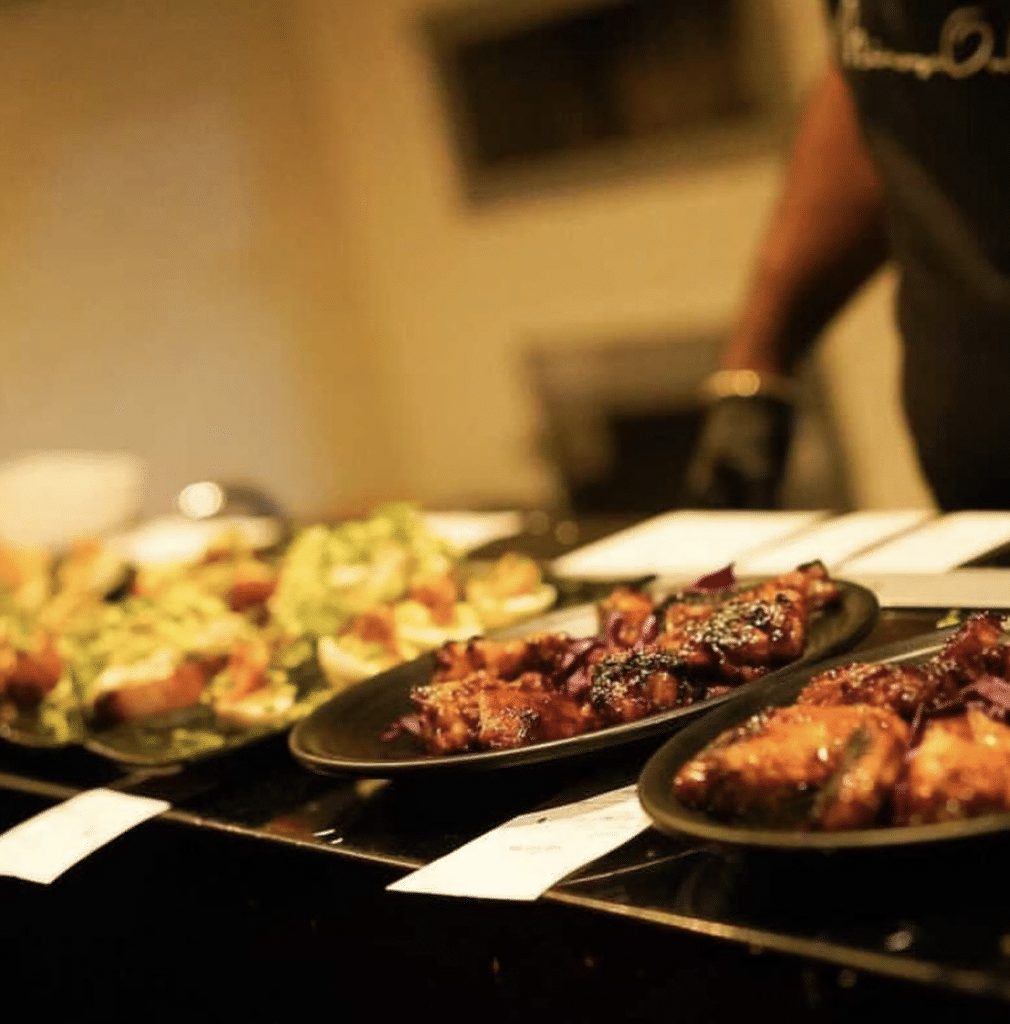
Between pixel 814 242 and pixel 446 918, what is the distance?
1971 mm

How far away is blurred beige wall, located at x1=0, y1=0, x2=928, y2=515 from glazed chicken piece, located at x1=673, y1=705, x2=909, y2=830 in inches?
159

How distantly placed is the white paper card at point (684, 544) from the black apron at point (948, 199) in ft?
0.81

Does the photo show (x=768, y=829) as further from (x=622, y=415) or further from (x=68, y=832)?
(x=622, y=415)

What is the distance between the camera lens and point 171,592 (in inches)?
95.7

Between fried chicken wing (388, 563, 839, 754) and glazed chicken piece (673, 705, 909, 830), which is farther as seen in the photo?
fried chicken wing (388, 563, 839, 754)

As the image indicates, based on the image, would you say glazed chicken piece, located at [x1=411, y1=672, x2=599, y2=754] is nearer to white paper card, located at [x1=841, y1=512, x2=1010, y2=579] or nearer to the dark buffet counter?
the dark buffet counter

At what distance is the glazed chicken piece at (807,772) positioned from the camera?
1090 mm

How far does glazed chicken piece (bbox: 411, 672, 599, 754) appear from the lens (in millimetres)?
1443

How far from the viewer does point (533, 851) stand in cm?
129

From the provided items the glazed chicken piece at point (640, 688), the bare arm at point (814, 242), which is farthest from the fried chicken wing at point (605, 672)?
the bare arm at point (814, 242)

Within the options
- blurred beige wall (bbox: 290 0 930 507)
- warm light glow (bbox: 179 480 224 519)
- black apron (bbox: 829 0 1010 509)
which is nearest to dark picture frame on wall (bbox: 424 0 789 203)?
blurred beige wall (bbox: 290 0 930 507)

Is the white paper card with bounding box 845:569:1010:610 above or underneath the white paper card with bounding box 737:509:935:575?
above

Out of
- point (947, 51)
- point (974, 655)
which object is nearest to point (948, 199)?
point (947, 51)

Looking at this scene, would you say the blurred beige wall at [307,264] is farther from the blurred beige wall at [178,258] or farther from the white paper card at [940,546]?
the white paper card at [940,546]
